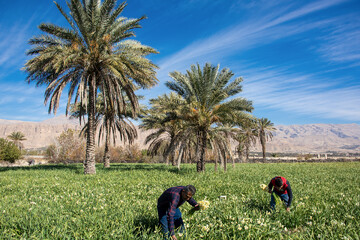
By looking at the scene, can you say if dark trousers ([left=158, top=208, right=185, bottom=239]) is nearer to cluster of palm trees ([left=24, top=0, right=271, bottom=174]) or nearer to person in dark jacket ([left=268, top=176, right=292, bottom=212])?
person in dark jacket ([left=268, top=176, right=292, bottom=212])

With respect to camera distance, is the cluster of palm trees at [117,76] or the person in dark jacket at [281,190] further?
the cluster of palm trees at [117,76]

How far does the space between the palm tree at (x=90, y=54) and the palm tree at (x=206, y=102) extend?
3.21m

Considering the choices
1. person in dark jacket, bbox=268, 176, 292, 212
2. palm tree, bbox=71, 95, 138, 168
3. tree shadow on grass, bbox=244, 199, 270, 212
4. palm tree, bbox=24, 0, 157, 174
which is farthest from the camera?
palm tree, bbox=71, 95, 138, 168

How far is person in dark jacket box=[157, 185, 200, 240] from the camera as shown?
386 cm

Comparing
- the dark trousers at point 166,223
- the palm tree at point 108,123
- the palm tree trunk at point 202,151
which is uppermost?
the palm tree at point 108,123

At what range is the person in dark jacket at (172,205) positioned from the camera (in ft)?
12.7

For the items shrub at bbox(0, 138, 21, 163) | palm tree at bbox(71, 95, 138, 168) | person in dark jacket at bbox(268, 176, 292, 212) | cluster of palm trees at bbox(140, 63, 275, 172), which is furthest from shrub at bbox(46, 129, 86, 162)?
person in dark jacket at bbox(268, 176, 292, 212)

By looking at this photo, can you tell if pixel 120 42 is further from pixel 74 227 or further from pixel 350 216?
pixel 350 216

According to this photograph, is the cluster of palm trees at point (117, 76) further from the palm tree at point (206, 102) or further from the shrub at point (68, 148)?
the shrub at point (68, 148)

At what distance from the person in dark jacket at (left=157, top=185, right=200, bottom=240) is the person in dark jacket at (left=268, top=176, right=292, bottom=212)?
2691 millimetres

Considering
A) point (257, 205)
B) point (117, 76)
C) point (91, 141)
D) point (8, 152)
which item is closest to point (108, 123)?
point (91, 141)

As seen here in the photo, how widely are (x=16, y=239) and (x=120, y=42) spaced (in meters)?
14.2

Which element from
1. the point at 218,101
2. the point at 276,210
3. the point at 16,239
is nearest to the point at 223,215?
the point at 276,210

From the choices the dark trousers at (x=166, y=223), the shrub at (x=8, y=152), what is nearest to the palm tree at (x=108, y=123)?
the dark trousers at (x=166, y=223)
